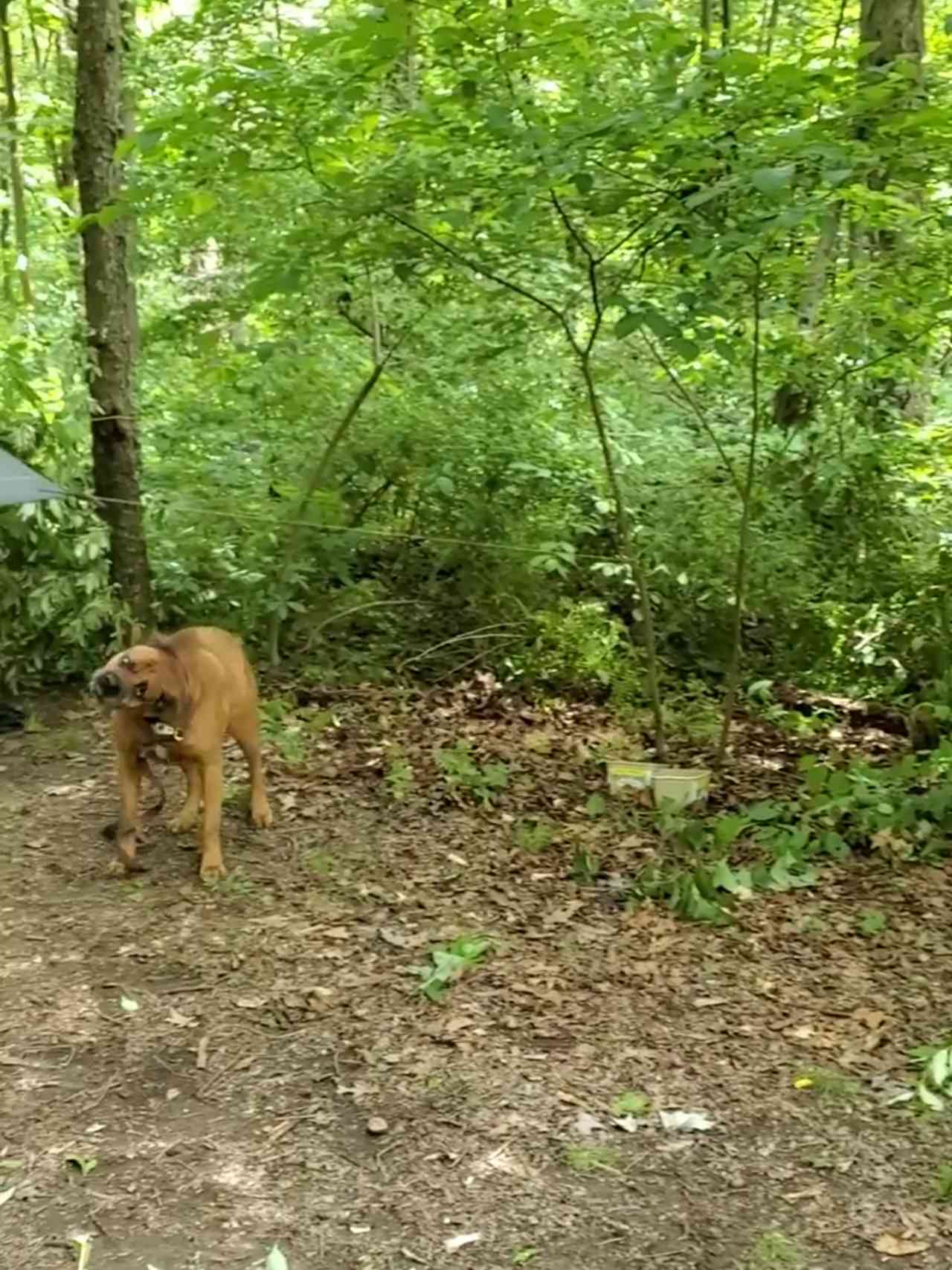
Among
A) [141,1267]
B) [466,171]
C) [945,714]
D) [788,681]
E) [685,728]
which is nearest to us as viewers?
[141,1267]

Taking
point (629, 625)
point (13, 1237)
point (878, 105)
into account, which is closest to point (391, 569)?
point (629, 625)

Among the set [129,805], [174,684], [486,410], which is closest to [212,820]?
[129,805]

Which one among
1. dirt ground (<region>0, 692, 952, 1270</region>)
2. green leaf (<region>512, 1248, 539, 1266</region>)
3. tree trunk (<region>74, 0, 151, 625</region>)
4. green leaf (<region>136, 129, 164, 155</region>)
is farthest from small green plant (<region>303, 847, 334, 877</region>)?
green leaf (<region>136, 129, 164, 155</region>)

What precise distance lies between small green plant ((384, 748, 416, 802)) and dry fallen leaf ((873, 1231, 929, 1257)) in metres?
2.94

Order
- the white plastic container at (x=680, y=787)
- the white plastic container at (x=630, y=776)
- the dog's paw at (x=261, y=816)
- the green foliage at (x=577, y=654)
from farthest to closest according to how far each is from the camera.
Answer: the green foliage at (x=577, y=654), the white plastic container at (x=630, y=776), the white plastic container at (x=680, y=787), the dog's paw at (x=261, y=816)

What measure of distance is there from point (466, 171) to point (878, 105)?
1.51 m

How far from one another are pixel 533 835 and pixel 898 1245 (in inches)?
96.7

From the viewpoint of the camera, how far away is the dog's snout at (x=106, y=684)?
156 inches

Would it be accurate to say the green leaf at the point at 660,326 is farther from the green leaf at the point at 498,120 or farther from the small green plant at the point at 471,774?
the small green plant at the point at 471,774

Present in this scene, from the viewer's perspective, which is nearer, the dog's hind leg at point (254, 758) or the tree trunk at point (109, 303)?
the dog's hind leg at point (254, 758)

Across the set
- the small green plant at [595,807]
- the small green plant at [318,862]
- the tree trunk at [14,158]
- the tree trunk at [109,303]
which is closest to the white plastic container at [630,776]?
the small green plant at [595,807]

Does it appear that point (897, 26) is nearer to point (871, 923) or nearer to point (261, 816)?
point (871, 923)

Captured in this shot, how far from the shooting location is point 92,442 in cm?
642

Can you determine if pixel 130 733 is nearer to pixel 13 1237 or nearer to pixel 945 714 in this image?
pixel 13 1237
